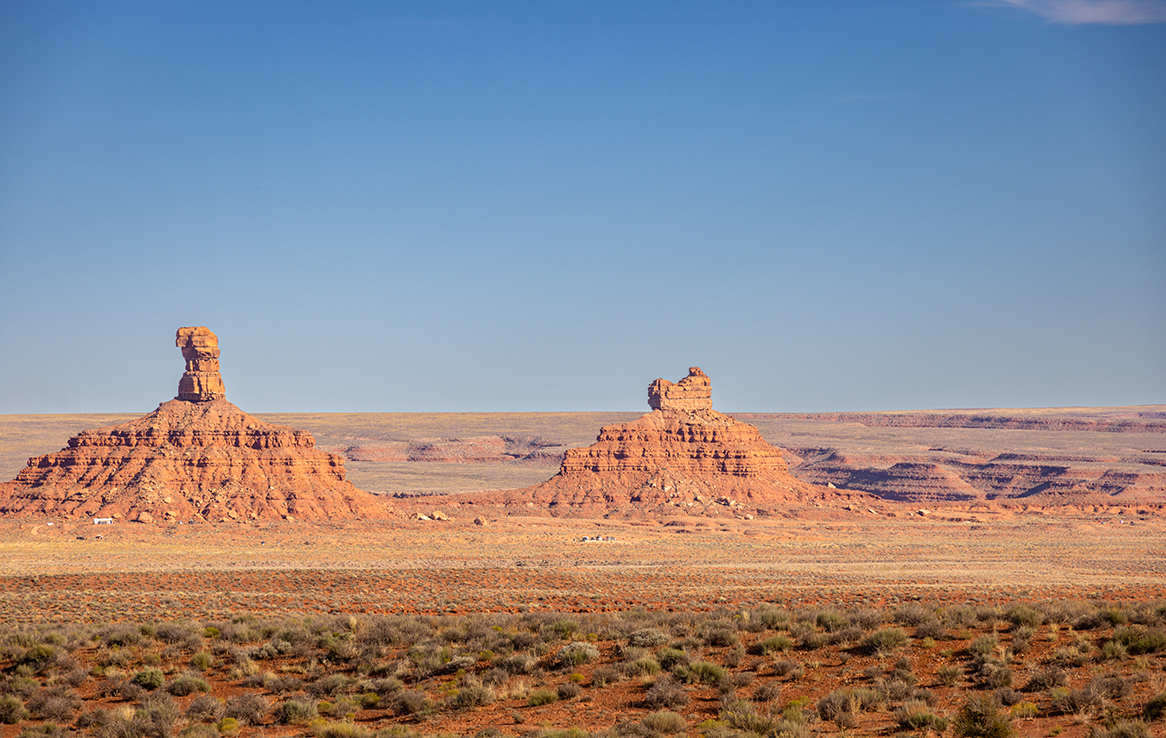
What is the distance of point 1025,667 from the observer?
18.1 meters

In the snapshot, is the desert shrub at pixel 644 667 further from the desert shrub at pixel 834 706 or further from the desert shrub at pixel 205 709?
the desert shrub at pixel 205 709

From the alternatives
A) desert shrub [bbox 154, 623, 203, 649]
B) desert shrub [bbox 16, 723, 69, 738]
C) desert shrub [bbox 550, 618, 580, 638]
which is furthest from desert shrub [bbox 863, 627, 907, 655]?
desert shrub [bbox 16, 723, 69, 738]

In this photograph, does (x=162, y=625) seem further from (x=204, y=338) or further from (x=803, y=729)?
(x=204, y=338)

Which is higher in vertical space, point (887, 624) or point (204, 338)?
point (204, 338)

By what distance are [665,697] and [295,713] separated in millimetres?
5863

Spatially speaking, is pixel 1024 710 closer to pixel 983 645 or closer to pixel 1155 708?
pixel 1155 708

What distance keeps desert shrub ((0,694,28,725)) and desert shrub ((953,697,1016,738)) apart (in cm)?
1431

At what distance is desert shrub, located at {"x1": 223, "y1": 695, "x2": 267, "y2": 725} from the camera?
18.2 m

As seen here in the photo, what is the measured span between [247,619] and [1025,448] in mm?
166702

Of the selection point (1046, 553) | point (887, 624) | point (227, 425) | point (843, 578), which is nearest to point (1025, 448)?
point (1046, 553)

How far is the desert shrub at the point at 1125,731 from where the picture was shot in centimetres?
1419

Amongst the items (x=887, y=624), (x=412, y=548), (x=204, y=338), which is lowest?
(x=412, y=548)

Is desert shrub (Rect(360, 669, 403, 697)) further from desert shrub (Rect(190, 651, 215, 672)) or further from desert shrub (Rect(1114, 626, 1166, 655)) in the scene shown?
desert shrub (Rect(1114, 626, 1166, 655))

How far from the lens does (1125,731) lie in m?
14.2
